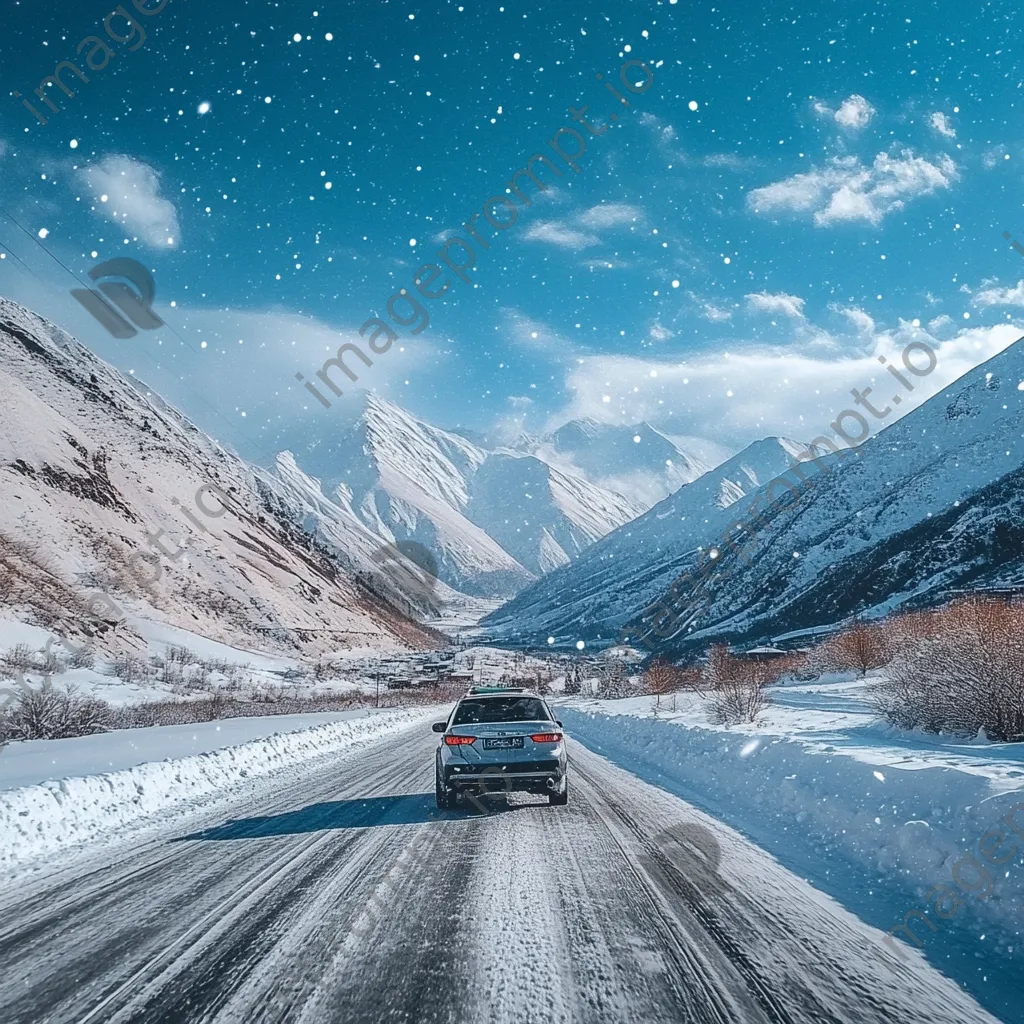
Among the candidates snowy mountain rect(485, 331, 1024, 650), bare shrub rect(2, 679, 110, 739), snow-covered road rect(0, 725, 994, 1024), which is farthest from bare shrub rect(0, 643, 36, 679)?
snowy mountain rect(485, 331, 1024, 650)

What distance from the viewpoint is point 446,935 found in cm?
484

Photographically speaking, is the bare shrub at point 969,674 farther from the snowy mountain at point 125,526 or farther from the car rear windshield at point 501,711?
the snowy mountain at point 125,526

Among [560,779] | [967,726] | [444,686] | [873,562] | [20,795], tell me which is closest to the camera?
[20,795]

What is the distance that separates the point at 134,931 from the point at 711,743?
14.2 m

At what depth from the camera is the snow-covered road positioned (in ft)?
12.4

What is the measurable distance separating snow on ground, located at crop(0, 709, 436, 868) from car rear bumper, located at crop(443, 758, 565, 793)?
4391 mm

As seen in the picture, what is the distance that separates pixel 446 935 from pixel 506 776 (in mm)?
4926

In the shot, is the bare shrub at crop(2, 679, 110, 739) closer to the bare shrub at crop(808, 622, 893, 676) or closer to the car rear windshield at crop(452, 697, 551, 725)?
the car rear windshield at crop(452, 697, 551, 725)

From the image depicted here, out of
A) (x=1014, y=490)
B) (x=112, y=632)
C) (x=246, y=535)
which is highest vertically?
(x=1014, y=490)

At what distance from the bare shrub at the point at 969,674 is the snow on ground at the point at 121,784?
15443mm

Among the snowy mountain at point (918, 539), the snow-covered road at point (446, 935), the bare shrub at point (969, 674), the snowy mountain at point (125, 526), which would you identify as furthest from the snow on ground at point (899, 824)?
the snowy mountain at point (918, 539)

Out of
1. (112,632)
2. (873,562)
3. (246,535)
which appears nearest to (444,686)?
(246,535)

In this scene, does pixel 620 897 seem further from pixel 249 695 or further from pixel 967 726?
pixel 249 695

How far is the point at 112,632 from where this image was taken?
58.9 meters
